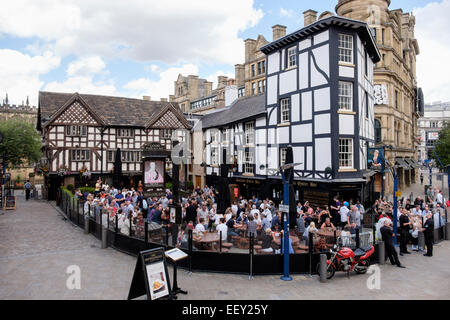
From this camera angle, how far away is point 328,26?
787 inches

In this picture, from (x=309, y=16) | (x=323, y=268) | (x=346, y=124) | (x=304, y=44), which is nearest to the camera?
(x=323, y=268)

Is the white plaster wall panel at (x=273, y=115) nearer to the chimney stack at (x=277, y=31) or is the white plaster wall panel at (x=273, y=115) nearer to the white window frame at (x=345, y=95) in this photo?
the white window frame at (x=345, y=95)

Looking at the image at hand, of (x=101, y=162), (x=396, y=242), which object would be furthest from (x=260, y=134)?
(x=101, y=162)

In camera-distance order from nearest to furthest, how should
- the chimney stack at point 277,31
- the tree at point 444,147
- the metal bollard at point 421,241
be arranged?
the metal bollard at point 421,241, the tree at point 444,147, the chimney stack at point 277,31

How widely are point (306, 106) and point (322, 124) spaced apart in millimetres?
1904

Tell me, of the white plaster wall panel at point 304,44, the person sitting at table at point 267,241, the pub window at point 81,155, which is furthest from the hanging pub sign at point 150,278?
the pub window at point 81,155

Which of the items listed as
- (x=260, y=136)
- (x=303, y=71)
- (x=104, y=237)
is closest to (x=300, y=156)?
(x=260, y=136)

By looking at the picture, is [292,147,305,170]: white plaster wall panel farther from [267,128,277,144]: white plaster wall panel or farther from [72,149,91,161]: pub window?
[72,149,91,161]: pub window

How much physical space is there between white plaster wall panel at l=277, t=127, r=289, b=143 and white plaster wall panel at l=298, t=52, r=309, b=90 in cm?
319

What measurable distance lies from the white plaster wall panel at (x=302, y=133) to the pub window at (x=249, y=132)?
17.8ft

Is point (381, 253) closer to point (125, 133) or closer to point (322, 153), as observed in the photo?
point (322, 153)

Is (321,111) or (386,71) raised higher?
(386,71)

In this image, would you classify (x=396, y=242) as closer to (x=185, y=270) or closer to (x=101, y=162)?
(x=185, y=270)

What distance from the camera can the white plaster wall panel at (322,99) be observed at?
20141mm
